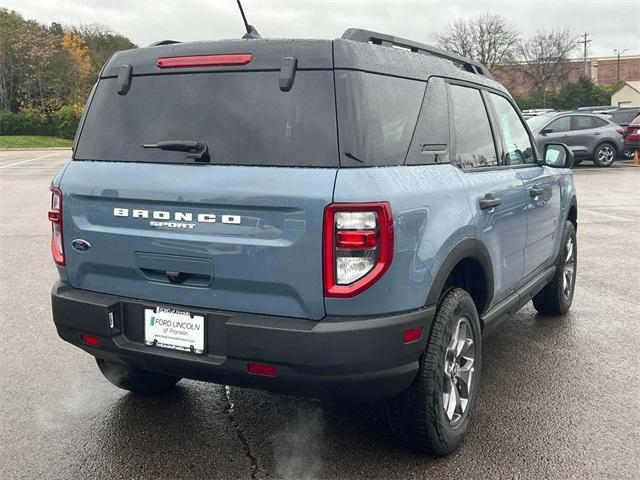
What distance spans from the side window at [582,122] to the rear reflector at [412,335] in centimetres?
1825

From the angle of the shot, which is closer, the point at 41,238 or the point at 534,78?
the point at 41,238

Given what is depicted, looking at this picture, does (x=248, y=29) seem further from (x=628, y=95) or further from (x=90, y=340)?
(x=628, y=95)

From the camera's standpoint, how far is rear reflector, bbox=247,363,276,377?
2623mm

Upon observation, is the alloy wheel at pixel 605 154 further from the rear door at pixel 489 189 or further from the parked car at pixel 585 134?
the rear door at pixel 489 189

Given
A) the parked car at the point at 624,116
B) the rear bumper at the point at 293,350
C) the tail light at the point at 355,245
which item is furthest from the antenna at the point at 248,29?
the parked car at the point at 624,116

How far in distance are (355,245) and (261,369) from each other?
0.64 meters

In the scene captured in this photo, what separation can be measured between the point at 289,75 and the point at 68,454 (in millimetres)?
2062

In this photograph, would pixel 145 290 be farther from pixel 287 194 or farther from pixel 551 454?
pixel 551 454

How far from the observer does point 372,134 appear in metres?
2.66

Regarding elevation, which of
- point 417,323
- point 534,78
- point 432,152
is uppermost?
point 534,78

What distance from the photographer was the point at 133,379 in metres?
3.62

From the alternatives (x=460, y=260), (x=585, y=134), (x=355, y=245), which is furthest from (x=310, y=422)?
(x=585, y=134)

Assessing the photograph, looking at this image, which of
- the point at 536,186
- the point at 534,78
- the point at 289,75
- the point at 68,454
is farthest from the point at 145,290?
the point at 534,78

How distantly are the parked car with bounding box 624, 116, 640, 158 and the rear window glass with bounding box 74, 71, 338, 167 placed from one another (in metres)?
21.7
